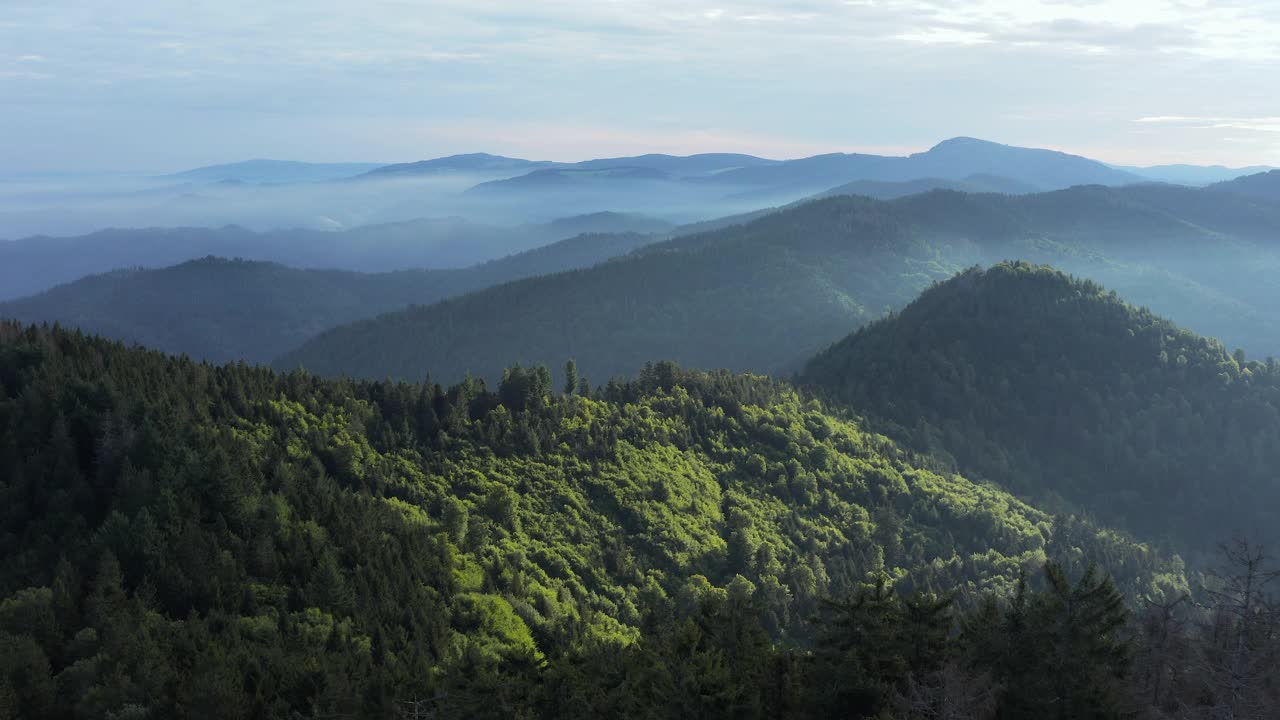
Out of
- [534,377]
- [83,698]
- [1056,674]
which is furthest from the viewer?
[534,377]

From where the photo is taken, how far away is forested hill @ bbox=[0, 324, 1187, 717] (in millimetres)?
55344

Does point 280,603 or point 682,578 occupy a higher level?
point 280,603

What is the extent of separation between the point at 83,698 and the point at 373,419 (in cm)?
6300

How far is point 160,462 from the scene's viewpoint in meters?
88.1

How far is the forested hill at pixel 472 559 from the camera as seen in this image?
5534 centimetres

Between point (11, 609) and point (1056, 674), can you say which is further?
point (11, 609)

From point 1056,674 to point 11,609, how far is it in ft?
237

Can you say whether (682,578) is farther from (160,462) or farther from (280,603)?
(160,462)

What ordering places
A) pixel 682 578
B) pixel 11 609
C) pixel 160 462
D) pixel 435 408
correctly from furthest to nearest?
1. pixel 435 408
2. pixel 682 578
3. pixel 160 462
4. pixel 11 609

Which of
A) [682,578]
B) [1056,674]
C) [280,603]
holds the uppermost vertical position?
[1056,674]

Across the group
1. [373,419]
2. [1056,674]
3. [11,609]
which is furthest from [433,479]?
[1056,674]

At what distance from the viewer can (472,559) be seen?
98.5m

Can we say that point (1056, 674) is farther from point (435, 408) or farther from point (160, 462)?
point (435, 408)

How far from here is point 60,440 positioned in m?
90.0
